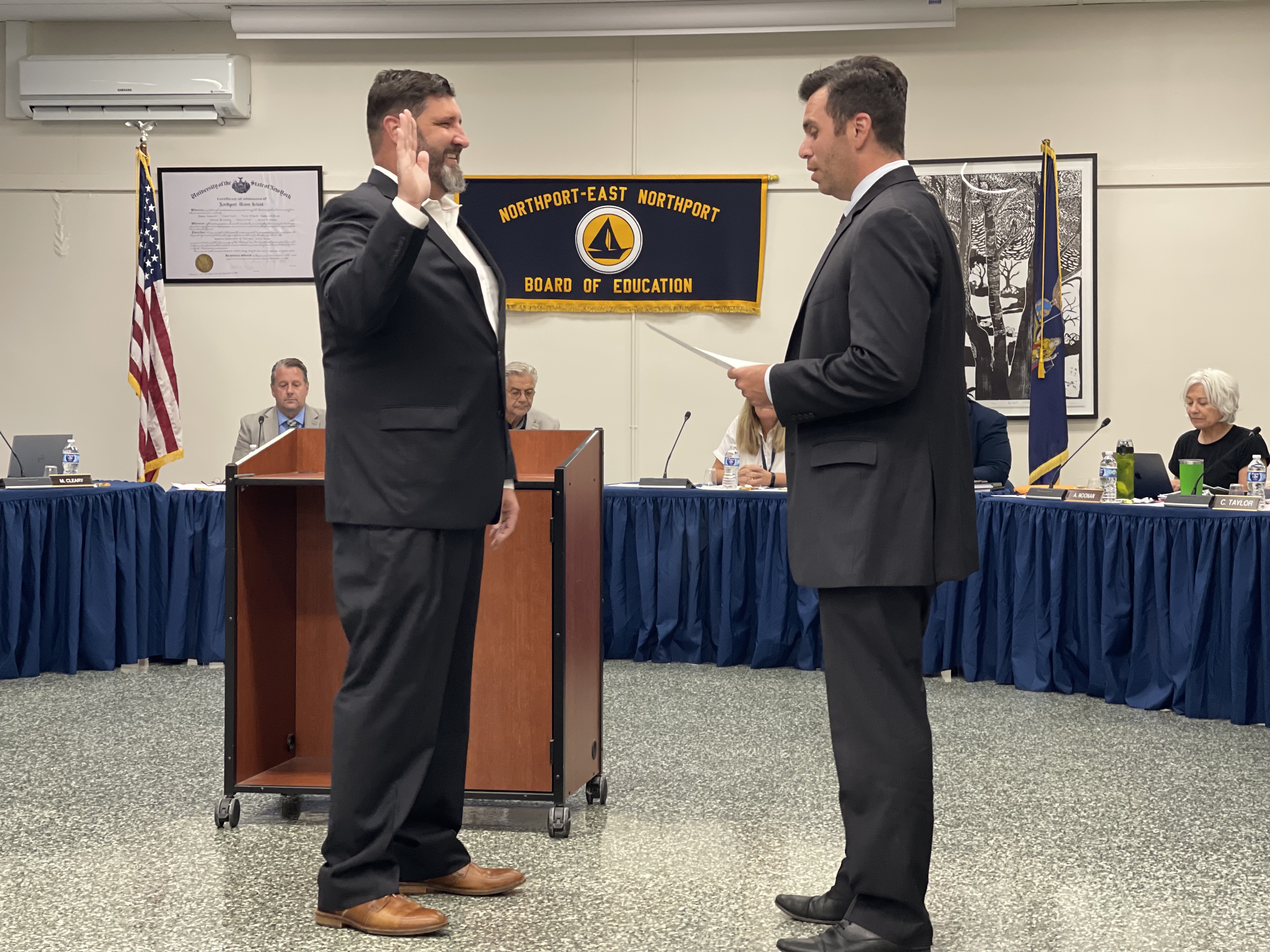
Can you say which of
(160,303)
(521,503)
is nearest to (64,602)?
(160,303)

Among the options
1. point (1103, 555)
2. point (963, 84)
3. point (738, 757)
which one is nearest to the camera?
point (738, 757)

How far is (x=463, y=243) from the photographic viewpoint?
2.31 meters

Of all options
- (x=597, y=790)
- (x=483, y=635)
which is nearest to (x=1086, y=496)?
(x=597, y=790)

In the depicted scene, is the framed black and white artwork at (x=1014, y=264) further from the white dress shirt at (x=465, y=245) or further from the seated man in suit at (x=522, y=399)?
the white dress shirt at (x=465, y=245)

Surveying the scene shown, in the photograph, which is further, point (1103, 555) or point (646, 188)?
point (646, 188)

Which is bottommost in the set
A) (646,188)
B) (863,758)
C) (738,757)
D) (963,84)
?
(738,757)

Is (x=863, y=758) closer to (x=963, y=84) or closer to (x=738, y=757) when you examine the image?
(x=738, y=757)

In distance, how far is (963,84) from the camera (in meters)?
6.63

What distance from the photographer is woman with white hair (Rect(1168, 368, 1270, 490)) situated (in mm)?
5070

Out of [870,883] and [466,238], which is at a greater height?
[466,238]

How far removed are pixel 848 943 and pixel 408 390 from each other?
46.8 inches

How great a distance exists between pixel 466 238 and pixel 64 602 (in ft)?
10.9

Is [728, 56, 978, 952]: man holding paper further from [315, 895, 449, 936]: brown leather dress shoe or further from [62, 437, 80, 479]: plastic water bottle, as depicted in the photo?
[62, 437, 80, 479]: plastic water bottle

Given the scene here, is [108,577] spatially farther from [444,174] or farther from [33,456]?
[444,174]
